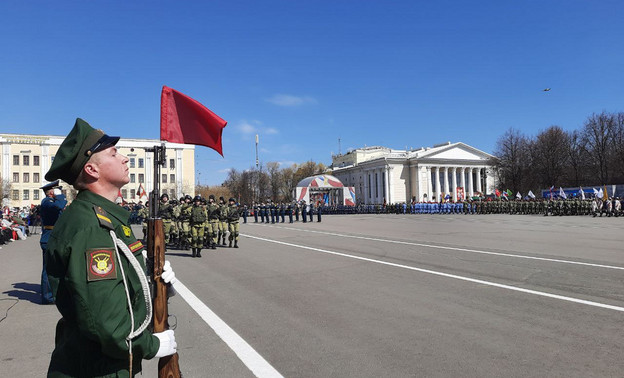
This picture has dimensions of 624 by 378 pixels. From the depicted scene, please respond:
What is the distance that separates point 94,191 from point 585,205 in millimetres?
41897

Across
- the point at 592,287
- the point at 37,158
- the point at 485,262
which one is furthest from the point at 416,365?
the point at 37,158

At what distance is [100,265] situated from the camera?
190 centimetres

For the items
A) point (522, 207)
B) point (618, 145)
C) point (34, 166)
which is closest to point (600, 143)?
point (618, 145)

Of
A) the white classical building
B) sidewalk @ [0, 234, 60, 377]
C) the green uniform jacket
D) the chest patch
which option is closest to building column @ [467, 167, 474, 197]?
the white classical building

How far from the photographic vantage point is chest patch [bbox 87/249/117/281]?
1.88 m

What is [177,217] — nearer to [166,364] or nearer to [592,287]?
[592,287]

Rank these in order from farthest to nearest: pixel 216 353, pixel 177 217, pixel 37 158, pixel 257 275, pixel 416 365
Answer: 1. pixel 37 158
2. pixel 177 217
3. pixel 257 275
4. pixel 216 353
5. pixel 416 365

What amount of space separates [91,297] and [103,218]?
370 mm

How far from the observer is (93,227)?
1.98m

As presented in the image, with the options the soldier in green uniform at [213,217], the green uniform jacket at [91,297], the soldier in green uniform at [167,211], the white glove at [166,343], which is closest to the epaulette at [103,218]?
the green uniform jacket at [91,297]

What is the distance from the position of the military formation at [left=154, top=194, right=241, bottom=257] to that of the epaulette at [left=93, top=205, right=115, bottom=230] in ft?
42.0

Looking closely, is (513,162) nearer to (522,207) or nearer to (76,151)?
(522,207)

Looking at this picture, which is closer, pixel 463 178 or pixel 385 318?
pixel 385 318

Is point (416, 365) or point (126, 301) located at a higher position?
point (126, 301)
